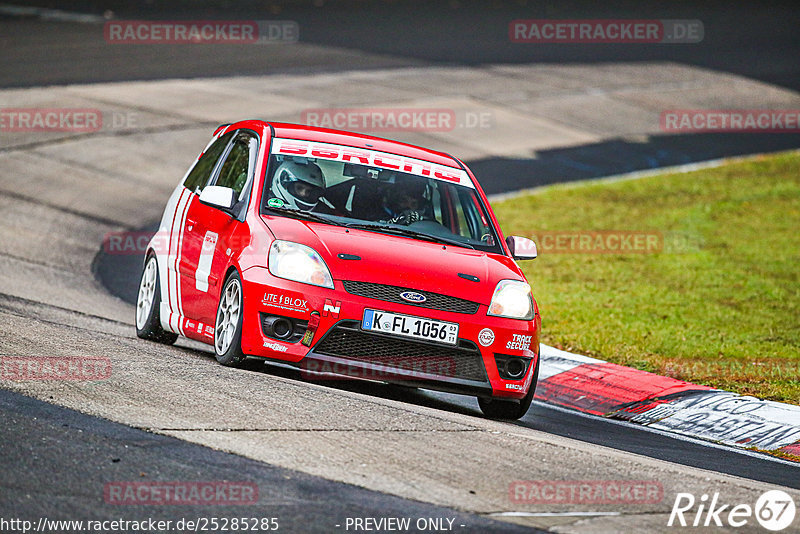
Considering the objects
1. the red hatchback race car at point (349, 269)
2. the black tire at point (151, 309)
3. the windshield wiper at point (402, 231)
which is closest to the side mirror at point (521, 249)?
the red hatchback race car at point (349, 269)

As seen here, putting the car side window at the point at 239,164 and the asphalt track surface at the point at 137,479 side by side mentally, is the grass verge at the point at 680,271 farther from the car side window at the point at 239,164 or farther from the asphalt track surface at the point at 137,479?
the asphalt track surface at the point at 137,479

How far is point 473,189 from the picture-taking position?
8977 millimetres

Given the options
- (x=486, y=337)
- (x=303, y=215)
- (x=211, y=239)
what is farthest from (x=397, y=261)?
(x=211, y=239)

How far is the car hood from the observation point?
7.48m

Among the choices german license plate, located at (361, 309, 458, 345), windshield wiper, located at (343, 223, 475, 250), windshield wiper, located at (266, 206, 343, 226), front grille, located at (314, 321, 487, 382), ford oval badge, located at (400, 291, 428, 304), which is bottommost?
front grille, located at (314, 321, 487, 382)

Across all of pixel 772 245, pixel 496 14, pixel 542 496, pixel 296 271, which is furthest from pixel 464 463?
pixel 496 14

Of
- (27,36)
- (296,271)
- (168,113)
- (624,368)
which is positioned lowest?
(624,368)

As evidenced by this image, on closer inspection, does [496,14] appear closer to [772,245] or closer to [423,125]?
[423,125]

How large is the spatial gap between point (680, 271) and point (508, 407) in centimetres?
662

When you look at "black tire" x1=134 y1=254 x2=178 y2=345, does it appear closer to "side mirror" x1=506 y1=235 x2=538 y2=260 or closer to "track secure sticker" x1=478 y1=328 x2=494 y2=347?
"side mirror" x1=506 y1=235 x2=538 y2=260

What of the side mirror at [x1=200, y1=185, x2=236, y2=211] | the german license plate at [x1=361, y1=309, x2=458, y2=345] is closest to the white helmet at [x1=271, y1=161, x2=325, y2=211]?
the side mirror at [x1=200, y1=185, x2=236, y2=211]

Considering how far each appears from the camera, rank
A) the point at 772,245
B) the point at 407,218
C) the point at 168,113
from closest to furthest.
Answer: the point at 407,218, the point at 772,245, the point at 168,113

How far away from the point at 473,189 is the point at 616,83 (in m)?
19.6

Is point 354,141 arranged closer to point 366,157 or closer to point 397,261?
point 366,157
